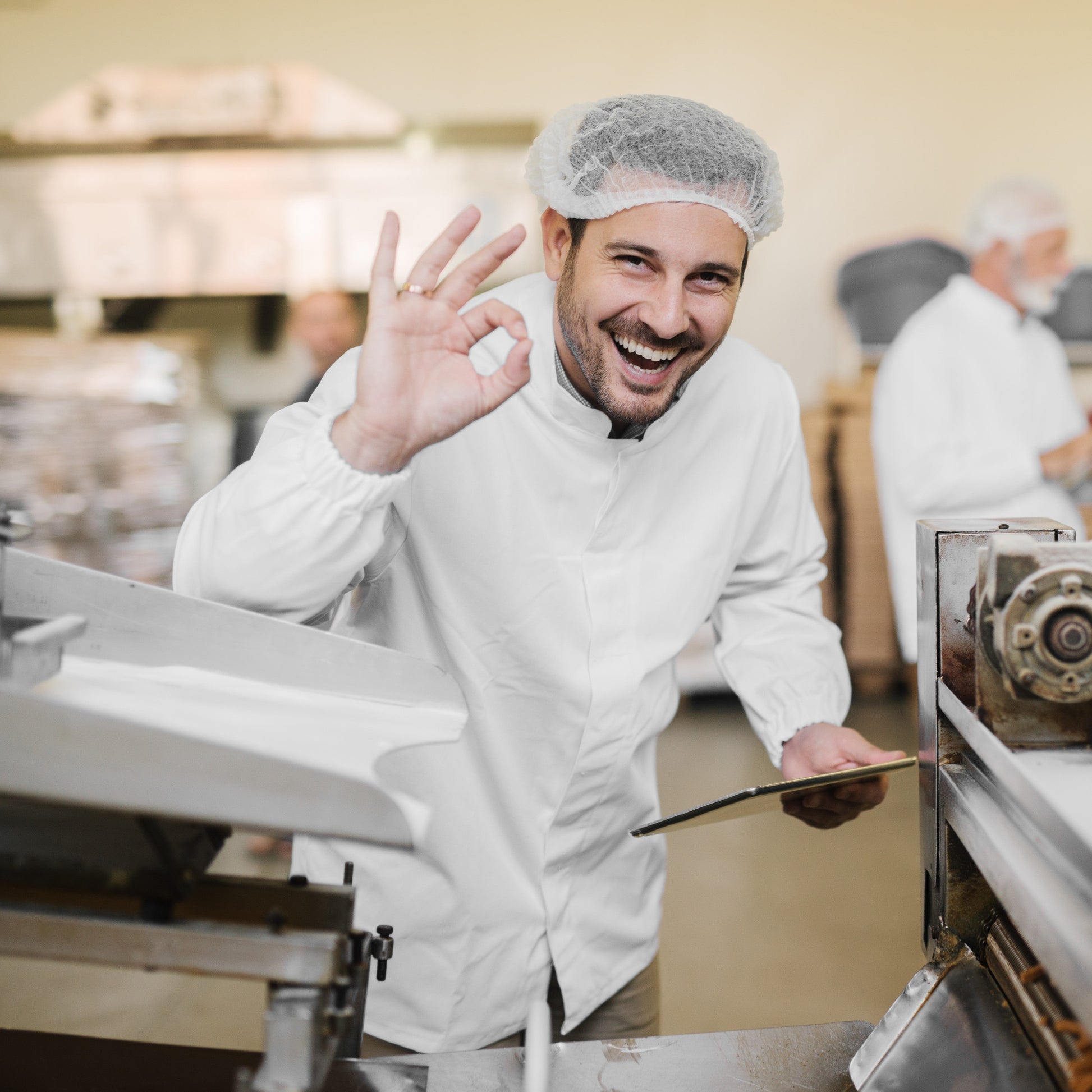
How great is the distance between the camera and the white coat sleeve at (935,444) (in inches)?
114

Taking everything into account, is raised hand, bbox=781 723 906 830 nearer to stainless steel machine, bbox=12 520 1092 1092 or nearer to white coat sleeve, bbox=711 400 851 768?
white coat sleeve, bbox=711 400 851 768

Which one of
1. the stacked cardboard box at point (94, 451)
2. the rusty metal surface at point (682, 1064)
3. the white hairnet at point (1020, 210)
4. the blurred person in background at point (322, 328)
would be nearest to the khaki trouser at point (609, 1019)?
the rusty metal surface at point (682, 1064)

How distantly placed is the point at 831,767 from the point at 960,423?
2133 mm

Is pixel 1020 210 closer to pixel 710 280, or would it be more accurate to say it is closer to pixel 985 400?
pixel 985 400

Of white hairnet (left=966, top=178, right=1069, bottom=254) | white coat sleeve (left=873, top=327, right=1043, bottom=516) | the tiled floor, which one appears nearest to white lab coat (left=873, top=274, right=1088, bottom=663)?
white coat sleeve (left=873, top=327, right=1043, bottom=516)

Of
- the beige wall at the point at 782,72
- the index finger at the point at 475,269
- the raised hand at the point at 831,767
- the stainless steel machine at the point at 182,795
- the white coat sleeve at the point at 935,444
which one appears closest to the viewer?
the stainless steel machine at the point at 182,795

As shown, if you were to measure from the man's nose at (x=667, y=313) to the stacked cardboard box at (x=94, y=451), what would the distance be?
264 centimetres

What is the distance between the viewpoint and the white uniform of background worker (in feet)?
3.77

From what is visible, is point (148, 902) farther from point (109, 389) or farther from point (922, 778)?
point (109, 389)

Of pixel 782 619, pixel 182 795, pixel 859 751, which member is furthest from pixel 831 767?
pixel 182 795

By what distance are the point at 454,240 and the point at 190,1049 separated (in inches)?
29.8

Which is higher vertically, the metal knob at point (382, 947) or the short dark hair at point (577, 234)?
the short dark hair at point (577, 234)

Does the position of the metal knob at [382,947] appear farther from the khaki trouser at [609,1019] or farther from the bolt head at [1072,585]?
the bolt head at [1072,585]

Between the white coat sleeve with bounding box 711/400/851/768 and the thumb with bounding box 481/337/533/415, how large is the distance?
1.85ft
